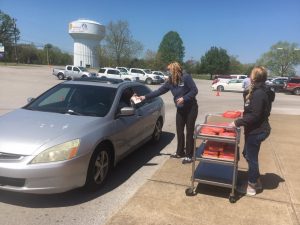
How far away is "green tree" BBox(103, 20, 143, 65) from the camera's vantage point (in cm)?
7294

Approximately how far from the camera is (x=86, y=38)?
321ft

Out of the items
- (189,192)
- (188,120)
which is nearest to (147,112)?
(188,120)

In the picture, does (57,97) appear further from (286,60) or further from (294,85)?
(286,60)

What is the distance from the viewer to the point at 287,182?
5625 mm

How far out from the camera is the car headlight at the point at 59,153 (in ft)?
13.8

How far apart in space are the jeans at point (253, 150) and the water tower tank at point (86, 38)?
93.7m

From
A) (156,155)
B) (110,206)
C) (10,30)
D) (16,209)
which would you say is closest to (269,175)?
(156,155)

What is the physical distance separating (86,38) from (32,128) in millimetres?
96757

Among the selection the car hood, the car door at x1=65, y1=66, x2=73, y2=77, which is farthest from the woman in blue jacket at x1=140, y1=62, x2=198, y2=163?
the car door at x1=65, y1=66, x2=73, y2=77

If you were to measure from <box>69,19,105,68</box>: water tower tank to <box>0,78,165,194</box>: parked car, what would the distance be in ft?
302

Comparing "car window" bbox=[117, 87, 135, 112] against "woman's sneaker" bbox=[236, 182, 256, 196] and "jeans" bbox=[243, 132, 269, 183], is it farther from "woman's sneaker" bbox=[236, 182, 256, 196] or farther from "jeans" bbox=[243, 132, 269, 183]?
"woman's sneaker" bbox=[236, 182, 256, 196]

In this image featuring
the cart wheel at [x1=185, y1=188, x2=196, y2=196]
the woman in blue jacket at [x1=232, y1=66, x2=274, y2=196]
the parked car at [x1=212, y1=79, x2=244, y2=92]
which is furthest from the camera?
the parked car at [x1=212, y1=79, x2=244, y2=92]

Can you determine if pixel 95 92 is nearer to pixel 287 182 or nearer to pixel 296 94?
pixel 287 182

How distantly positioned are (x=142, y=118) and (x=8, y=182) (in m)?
2.98
